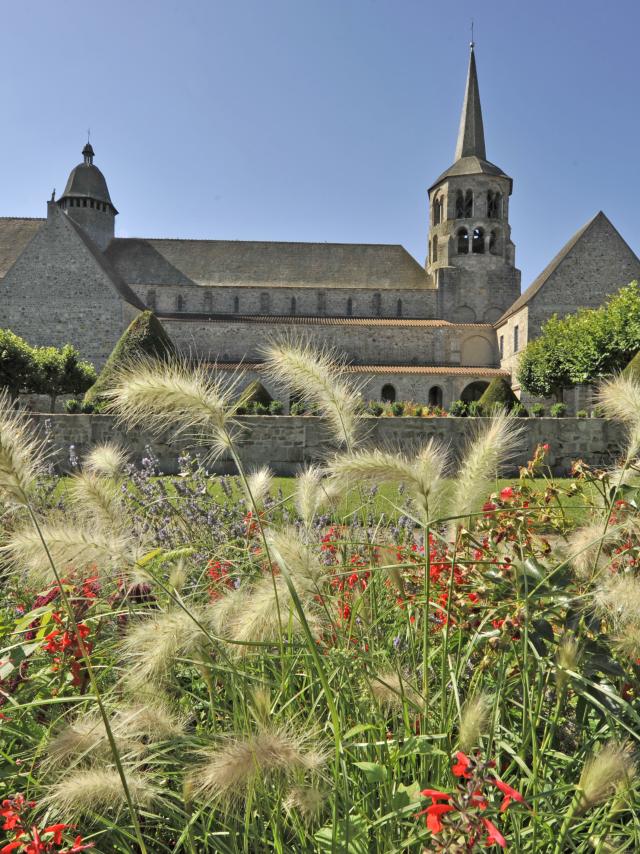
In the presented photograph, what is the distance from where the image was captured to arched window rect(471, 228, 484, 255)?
1582 inches

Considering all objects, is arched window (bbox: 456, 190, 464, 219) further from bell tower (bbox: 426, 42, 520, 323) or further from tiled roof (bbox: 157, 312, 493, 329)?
tiled roof (bbox: 157, 312, 493, 329)

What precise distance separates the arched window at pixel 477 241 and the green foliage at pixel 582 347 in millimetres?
11032

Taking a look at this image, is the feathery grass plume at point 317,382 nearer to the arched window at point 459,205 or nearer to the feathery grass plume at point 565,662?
the feathery grass plume at point 565,662

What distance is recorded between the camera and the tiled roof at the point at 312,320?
36.6 m

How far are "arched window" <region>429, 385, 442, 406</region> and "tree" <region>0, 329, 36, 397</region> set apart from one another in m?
19.6

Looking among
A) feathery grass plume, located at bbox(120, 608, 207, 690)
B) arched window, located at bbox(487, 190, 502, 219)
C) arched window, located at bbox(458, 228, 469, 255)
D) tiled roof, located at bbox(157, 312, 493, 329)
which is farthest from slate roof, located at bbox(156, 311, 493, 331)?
feathery grass plume, located at bbox(120, 608, 207, 690)

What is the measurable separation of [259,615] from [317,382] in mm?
875

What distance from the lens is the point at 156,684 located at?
4.94ft

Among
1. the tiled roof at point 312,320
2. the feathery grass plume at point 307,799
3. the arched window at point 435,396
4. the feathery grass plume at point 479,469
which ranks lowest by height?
the feathery grass plume at point 307,799

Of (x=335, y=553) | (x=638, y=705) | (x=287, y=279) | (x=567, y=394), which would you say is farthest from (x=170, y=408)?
(x=287, y=279)

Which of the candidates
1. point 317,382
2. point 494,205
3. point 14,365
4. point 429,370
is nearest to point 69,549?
point 317,382

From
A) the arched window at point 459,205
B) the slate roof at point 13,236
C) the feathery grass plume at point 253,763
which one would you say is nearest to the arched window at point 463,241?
the arched window at point 459,205

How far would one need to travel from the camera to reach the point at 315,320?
37.4 meters

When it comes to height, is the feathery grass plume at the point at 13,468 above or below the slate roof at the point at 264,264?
below
